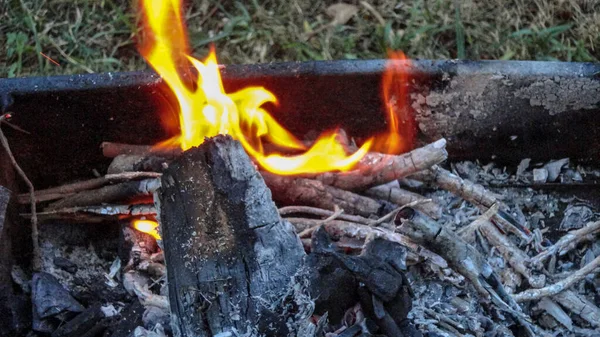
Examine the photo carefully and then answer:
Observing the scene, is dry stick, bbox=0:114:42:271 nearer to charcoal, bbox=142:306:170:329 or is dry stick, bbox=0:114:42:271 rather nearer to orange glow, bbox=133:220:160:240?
orange glow, bbox=133:220:160:240

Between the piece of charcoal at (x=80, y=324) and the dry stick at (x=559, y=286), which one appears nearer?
the piece of charcoal at (x=80, y=324)

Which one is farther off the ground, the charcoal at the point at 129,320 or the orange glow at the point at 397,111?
the orange glow at the point at 397,111

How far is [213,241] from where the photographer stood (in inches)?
74.5

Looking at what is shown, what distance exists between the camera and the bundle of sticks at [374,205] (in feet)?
7.17

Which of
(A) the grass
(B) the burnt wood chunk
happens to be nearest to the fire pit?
(B) the burnt wood chunk

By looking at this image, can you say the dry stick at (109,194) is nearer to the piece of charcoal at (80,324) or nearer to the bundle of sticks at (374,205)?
the bundle of sticks at (374,205)

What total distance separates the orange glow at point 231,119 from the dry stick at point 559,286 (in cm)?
67

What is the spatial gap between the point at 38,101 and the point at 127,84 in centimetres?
28

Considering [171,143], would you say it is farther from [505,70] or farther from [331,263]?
[505,70]

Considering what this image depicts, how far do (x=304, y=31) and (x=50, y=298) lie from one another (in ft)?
6.36

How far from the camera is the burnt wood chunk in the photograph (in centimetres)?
183

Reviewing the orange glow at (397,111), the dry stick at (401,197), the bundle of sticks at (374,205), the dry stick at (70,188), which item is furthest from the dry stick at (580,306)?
the dry stick at (70,188)

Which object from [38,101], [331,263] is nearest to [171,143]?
[38,101]

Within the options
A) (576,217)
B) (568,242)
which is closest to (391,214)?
(568,242)
